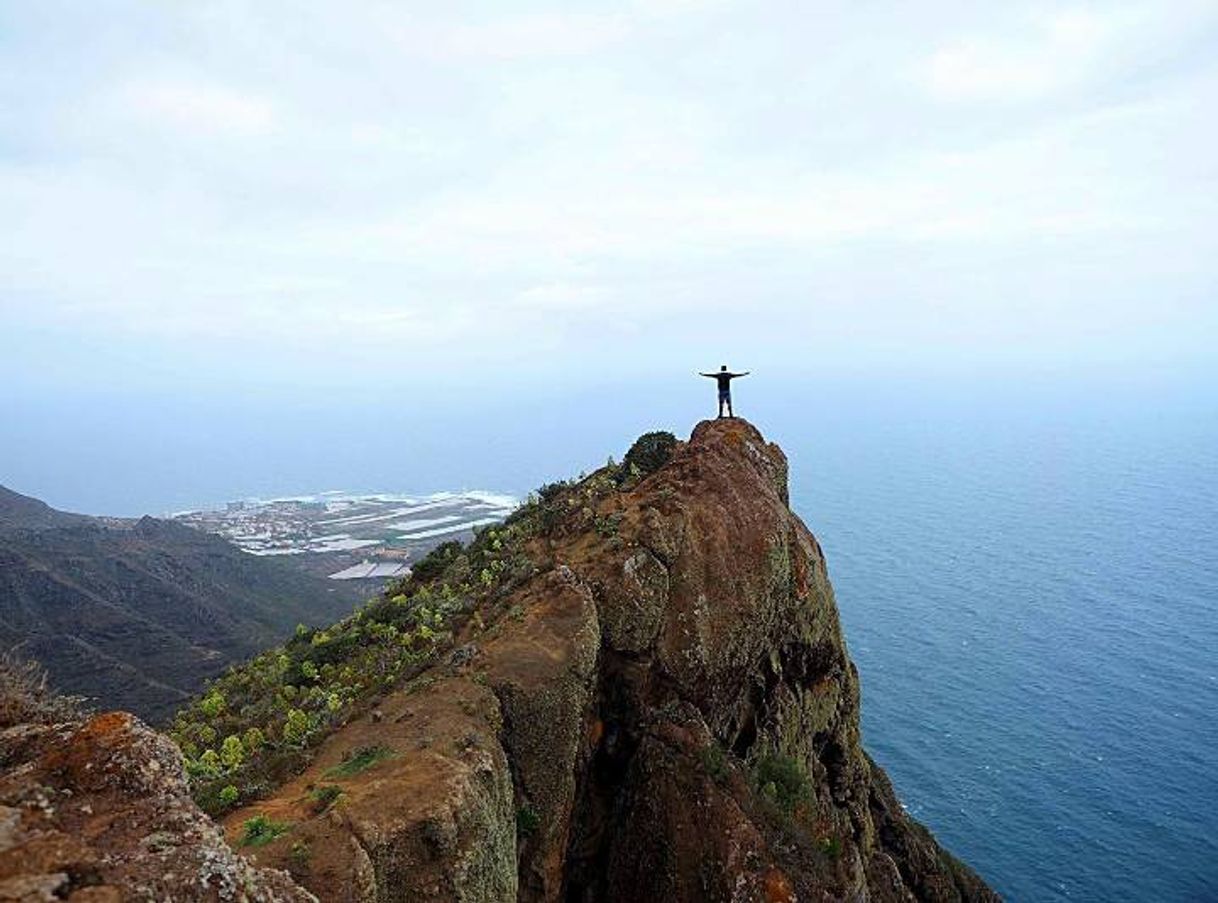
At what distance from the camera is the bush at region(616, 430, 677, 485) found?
30.0m

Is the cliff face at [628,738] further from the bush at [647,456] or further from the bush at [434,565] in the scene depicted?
the bush at [434,565]

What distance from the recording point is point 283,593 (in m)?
103

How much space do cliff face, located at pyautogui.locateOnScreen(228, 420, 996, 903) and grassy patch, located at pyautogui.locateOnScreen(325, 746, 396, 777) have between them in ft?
0.16

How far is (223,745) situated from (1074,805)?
203 feet

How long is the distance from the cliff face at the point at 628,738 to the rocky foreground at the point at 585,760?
54 mm

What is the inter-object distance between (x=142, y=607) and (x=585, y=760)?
267 ft

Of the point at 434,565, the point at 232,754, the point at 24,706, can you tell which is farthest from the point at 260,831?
the point at 434,565

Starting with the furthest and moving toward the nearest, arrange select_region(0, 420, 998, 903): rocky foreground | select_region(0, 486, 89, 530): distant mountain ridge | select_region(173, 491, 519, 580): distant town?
1. select_region(173, 491, 519, 580): distant town
2. select_region(0, 486, 89, 530): distant mountain ridge
3. select_region(0, 420, 998, 903): rocky foreground

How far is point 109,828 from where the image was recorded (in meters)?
8.38

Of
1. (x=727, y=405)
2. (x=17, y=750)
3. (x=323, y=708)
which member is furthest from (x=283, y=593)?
(x=17, y=750)

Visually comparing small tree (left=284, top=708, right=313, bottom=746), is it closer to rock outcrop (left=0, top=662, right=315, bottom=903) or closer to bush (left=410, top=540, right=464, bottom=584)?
rock outcrop (left=0, top=662, right=315, bottom=903)

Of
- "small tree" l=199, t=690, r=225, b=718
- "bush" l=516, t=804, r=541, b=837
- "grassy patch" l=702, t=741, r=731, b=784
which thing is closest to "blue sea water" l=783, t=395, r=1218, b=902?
"grassy patch" l=702, t=741, r=731, b=784

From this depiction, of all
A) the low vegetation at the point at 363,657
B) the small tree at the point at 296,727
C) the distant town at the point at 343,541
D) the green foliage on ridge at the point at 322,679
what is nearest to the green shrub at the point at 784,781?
the low vegetation at the point at 363,657

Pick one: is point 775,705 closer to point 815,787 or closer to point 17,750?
point 815,787
